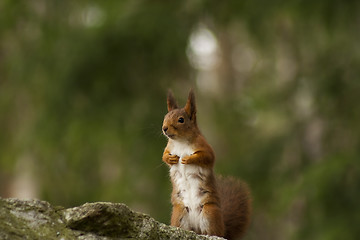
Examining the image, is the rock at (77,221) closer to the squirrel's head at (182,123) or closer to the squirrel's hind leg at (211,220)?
the squirrel's hind leg at (211,220)

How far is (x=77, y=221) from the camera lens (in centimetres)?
204

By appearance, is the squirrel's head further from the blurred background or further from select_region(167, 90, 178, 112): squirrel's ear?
the blurred background

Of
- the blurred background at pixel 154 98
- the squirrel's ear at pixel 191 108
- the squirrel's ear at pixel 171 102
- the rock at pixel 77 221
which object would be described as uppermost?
the blurred background at pixel 154 98

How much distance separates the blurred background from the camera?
5777 mm

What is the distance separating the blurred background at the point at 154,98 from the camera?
5.78 metres

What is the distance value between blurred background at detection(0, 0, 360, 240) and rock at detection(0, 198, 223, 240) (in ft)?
11.1

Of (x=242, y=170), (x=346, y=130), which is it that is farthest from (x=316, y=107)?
(x=242, y=170)

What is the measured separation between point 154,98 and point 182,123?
14.6 ft

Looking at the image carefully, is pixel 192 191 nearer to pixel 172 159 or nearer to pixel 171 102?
pixel 172 159

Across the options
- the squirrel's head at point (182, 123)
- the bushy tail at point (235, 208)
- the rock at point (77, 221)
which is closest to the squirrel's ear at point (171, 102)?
the squirrel's head at point (182, 123)

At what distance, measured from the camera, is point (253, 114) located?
1117 centimetres

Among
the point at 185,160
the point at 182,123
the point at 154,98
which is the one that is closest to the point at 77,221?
the point at 185,160

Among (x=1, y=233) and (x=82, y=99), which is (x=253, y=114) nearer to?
(x=82, y=99)

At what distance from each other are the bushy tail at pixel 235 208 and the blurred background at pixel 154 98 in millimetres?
2372
